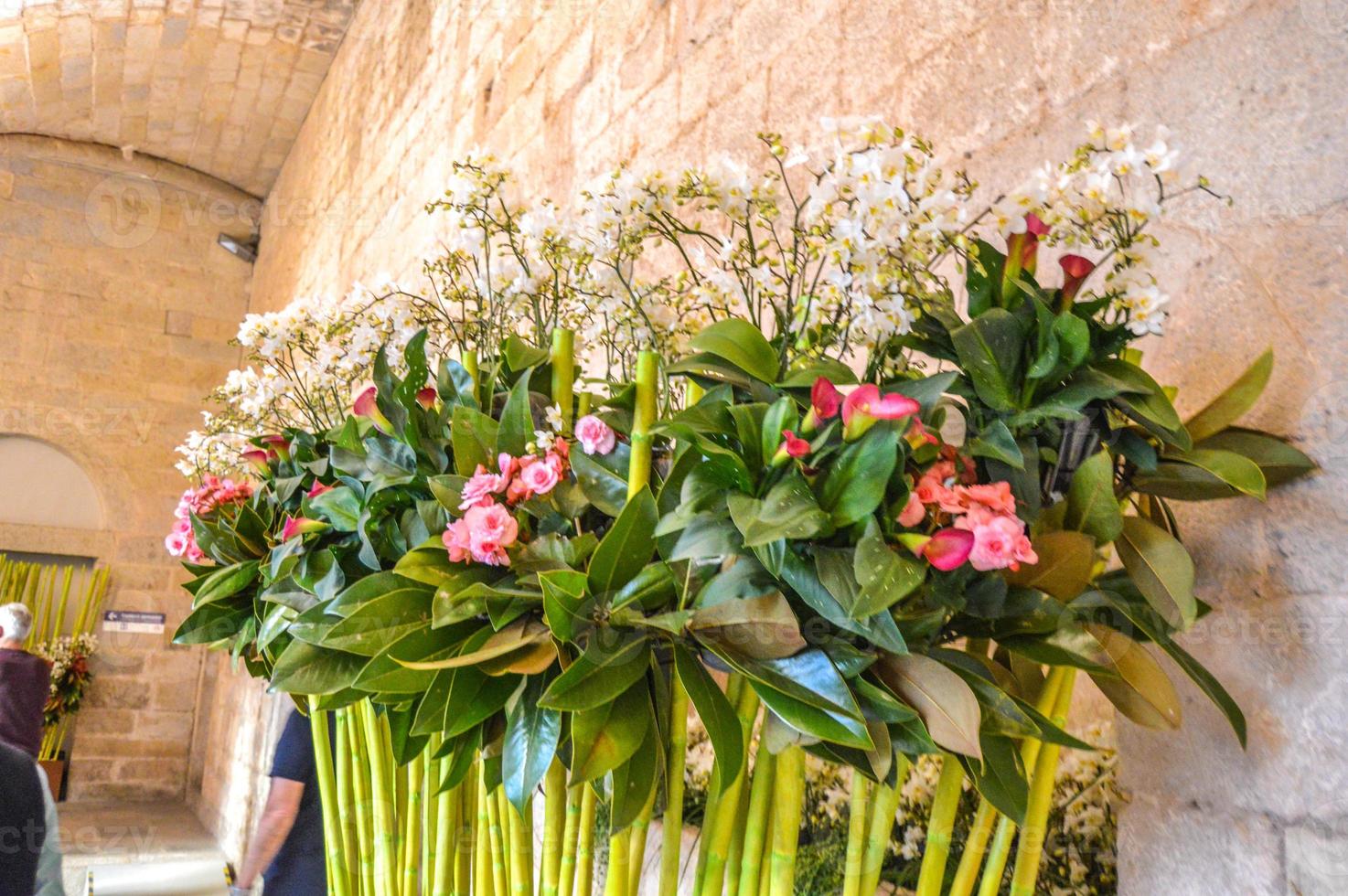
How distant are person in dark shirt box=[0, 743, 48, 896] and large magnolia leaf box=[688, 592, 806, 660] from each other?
227cm

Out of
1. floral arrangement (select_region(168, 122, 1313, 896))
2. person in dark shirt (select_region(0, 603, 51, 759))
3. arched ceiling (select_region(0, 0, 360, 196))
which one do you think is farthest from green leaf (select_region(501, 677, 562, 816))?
arched ceiling (select_region(0, 0, 360, 196))

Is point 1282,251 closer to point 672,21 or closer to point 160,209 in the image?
point 672,21

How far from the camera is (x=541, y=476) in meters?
1.02

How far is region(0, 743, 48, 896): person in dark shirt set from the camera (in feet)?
7.98

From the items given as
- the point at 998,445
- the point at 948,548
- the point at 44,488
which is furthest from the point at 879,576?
the point at 44,488

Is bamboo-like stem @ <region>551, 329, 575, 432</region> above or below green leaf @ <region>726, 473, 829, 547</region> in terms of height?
above

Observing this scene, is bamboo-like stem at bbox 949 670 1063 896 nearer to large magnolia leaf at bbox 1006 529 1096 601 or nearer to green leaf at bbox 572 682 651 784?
large magnolia leaf at bbox 1006 529 1096 601

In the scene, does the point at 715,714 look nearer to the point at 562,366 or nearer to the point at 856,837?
the point at 856,837

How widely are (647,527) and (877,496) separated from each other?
0.76 ft

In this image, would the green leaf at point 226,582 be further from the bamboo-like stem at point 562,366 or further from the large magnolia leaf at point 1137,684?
the large magnolia leaf at point 1137,684

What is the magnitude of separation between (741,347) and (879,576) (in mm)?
279

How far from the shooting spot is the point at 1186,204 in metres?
1.18

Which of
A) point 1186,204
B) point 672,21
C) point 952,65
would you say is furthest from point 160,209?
point 1186,204

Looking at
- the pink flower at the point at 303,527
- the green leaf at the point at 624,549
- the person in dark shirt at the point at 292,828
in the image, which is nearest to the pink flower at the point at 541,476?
the green leaf at the point at 624,549
